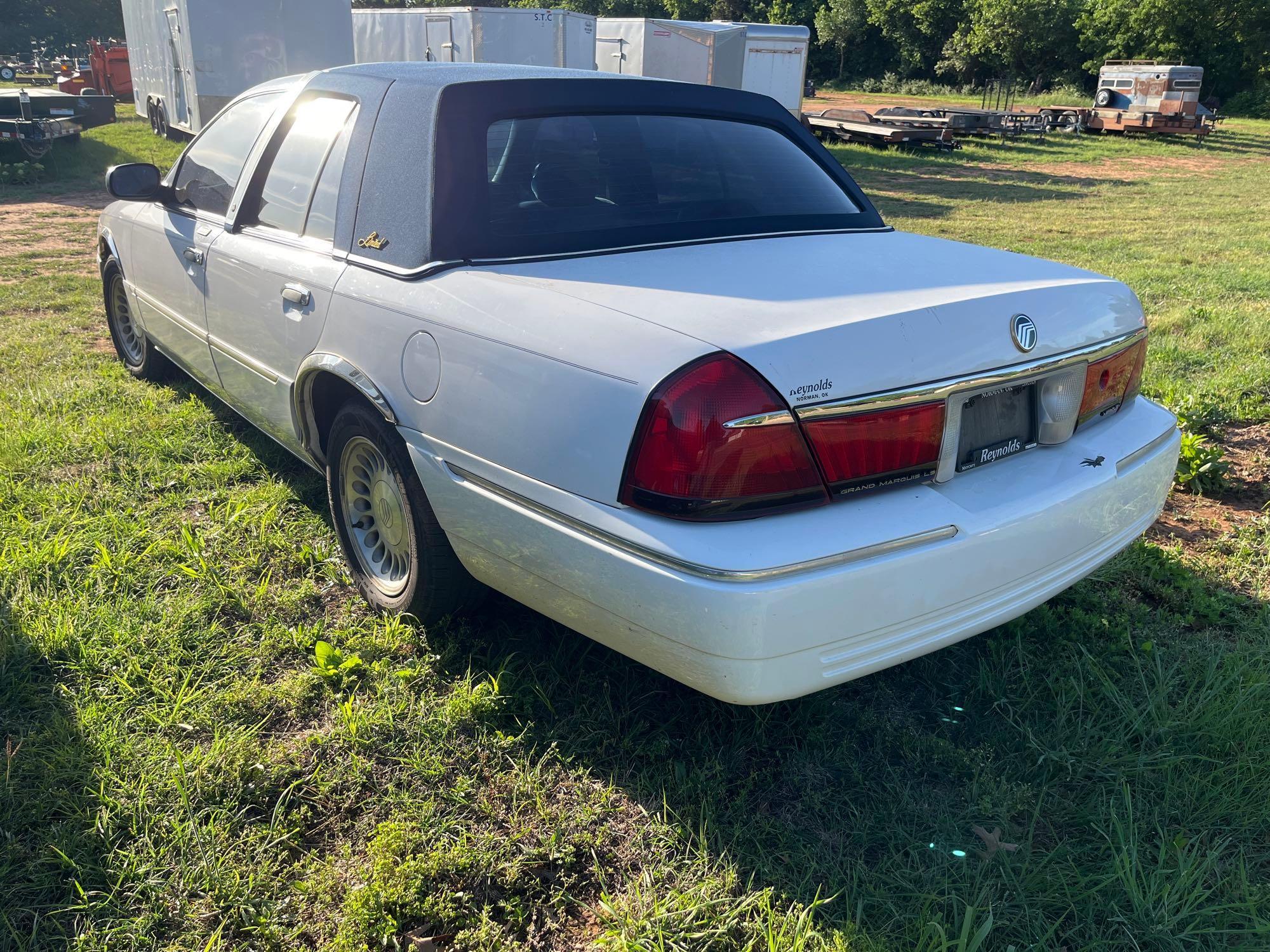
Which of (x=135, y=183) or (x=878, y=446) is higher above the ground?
(x=135, y=183)

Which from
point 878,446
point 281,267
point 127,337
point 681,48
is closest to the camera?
point 878,446

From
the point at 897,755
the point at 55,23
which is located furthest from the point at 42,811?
the point at 55,23

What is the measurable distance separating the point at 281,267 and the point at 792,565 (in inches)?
83.2

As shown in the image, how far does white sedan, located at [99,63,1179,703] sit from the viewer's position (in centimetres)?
199

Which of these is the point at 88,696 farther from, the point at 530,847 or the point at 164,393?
the point at 164,393

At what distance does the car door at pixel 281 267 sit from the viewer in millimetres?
3043

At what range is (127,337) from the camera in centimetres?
530

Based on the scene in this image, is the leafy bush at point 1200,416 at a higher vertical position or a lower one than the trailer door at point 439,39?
lower

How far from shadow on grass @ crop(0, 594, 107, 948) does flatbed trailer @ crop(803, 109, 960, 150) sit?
885 inches

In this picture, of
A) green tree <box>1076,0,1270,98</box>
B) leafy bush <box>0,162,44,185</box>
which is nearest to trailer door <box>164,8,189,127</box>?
leafy bush <box>0,162,44,185</box>

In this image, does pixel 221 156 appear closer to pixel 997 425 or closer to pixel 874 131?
pixel 997 425

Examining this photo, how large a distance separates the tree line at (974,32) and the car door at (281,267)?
33.6 m

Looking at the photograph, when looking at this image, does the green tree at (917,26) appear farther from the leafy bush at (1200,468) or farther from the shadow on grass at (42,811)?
the shadow on grass at (42,811)

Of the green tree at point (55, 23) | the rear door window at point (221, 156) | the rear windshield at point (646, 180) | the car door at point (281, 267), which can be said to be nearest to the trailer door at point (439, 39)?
the rear door window at point (221, 156)
